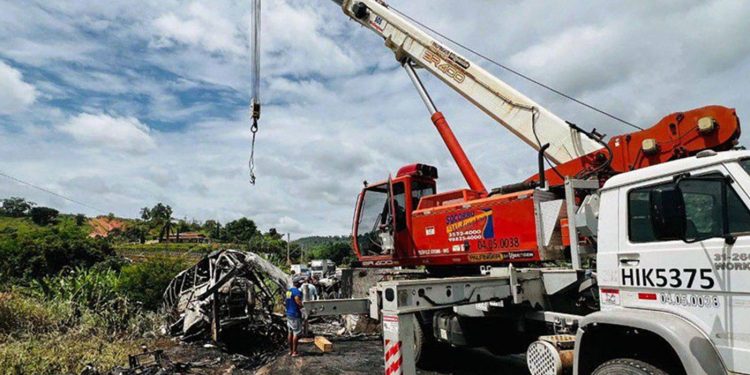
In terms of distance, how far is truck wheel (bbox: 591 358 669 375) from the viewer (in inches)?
150

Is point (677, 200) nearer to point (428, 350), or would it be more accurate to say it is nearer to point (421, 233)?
point (421, 233)

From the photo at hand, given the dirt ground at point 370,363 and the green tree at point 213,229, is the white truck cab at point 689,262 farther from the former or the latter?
the green tree at point 213,229

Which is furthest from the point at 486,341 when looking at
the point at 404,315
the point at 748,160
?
the point at 748,160

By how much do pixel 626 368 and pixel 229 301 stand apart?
31.3ft

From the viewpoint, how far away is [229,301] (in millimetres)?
11656

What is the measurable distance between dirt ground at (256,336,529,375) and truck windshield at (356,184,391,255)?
2015 mm

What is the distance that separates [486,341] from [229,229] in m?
81.9

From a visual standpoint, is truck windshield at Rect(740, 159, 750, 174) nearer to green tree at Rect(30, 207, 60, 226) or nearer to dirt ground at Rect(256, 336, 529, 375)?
dirt ground at Rect(256, 336, 529, 375)

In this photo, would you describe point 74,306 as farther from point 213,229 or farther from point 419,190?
point 213,229

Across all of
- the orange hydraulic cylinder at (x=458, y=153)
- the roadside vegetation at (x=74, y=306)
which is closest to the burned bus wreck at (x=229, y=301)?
the roadside vegetation at (x=74, y=306)

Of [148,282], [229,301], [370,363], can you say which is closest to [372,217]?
[370,363]

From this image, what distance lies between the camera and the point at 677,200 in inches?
139

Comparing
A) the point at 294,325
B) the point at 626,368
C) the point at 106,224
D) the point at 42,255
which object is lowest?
the point at 294,325

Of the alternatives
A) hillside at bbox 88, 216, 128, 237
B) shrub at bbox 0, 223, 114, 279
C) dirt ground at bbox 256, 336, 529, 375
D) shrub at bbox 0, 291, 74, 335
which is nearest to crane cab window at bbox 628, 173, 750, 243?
dirt ground at bbox 256, 336, 529, 375
